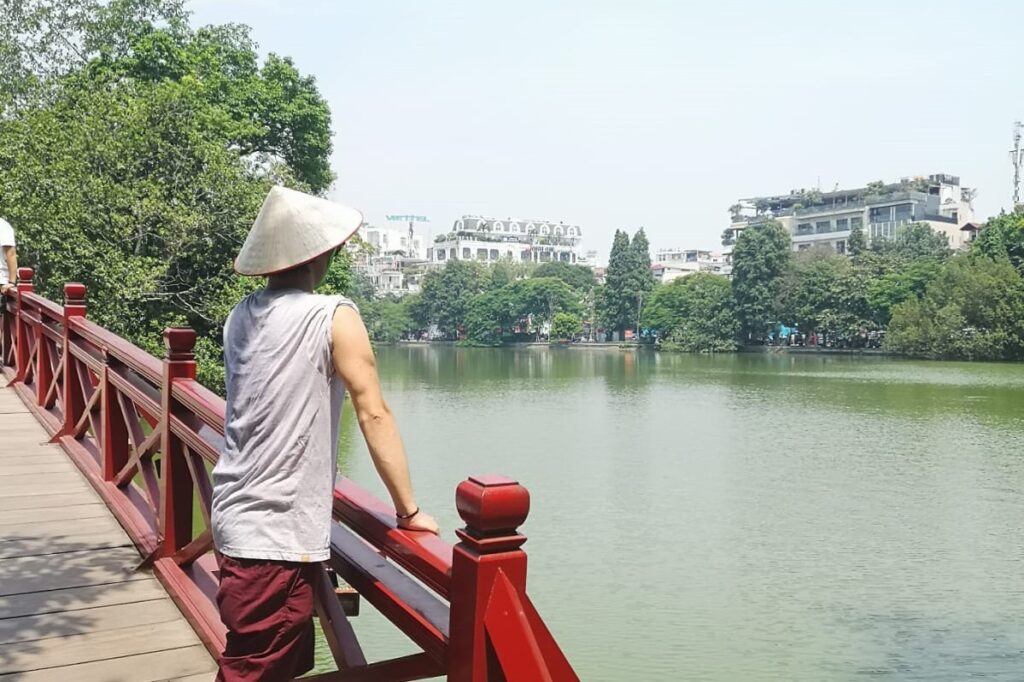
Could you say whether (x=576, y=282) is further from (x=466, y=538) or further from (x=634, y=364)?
(x=466, y=538)

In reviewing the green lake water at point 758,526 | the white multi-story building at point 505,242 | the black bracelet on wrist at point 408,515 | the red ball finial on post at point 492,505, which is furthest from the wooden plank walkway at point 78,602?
the white multi-story building at point 505,242

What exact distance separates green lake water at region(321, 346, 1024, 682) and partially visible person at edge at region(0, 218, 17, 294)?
3.34 metres

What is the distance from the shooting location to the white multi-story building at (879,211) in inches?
2576

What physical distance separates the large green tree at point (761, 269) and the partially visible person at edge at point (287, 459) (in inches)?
1853

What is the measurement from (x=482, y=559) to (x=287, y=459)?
475 mm

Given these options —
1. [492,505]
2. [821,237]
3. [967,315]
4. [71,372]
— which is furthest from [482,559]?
[821,237]

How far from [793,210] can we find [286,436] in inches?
3062

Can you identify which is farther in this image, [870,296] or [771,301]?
[771,301]

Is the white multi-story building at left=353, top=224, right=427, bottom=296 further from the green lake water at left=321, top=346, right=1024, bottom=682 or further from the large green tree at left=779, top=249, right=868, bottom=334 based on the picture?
the green lake water at left=321, top=346, right=1024, bottom=682

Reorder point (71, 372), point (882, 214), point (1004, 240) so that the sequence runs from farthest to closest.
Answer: point (882, 214), point (1004, 240), point (71, 372)

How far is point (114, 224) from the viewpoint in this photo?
12508 mm

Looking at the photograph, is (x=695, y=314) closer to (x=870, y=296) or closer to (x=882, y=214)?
(x=870, y=296)

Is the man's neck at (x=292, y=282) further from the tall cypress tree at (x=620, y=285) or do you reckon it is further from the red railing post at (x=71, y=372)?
the tall cypress tree at (x=620, y=285)

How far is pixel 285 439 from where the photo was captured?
1.60 metres
